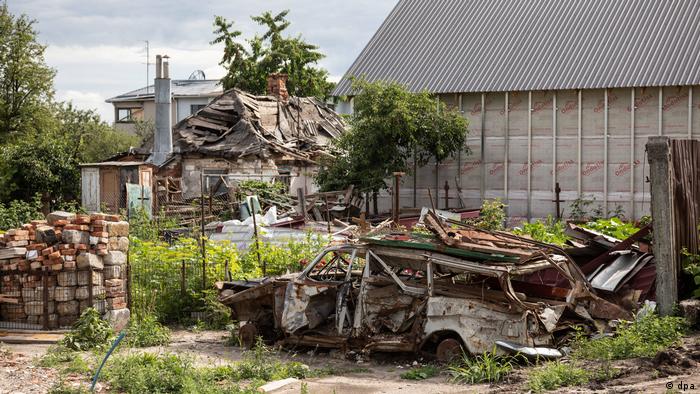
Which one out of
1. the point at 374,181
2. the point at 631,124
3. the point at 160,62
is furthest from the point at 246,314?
the point at 160,62

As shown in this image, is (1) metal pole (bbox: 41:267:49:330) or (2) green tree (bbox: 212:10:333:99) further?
(2) green tree (bbox: 212:10:333:99)

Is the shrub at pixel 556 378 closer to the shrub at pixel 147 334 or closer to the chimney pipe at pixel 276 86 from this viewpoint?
the shrub at pixel 147 334

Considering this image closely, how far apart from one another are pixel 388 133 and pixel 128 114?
44718 millimetres

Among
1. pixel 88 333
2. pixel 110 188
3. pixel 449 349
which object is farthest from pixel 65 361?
pixel 110 188

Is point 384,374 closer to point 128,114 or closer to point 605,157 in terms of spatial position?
point 605,157

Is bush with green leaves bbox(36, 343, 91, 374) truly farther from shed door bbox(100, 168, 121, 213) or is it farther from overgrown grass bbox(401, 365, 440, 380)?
shed door bbox(100, 168, 121, 213)

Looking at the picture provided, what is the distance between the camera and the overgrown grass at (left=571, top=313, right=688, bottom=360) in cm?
1109

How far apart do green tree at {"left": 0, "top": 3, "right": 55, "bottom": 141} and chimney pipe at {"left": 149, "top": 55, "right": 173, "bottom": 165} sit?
765 cm

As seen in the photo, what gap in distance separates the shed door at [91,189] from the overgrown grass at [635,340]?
853 inches

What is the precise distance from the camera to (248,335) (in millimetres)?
13180

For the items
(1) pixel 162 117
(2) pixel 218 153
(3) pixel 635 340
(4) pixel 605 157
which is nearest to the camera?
(3) pixel 635 340

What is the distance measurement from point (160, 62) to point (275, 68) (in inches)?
606

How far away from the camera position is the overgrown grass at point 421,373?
1095 centimetres

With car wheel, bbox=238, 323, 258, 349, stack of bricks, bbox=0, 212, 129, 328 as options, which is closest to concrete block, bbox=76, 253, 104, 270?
stack of bricks, bbox=0, 212, 129, 328
